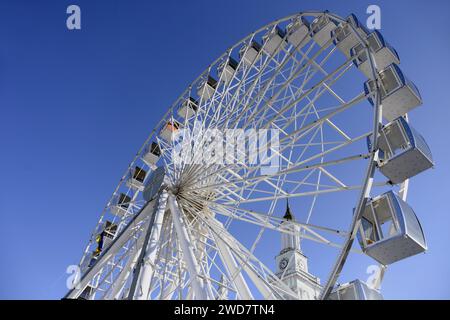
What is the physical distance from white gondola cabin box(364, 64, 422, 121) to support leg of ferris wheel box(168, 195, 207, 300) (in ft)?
16.8

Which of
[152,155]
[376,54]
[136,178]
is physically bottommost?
[376,54]

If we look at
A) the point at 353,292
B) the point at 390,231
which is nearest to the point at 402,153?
the point at 390,231

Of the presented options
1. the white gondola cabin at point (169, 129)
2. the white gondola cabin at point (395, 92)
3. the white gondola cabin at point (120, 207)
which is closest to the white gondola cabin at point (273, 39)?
the white gondola cabin at point (169, 129)

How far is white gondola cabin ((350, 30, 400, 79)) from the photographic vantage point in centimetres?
991

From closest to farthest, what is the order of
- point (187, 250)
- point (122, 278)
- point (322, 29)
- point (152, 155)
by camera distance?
1. point (187, 250)
2. point (122, 278)
3. point (322, 29)
4. point (152, 155)

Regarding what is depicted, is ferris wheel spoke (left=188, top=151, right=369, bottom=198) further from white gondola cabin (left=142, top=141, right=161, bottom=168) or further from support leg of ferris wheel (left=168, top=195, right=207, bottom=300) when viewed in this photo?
white gondola cabin (left=142, top=141, right=161, bottom=168)

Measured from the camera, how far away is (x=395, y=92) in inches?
353

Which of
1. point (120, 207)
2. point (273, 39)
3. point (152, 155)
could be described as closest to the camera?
point (273, 39)

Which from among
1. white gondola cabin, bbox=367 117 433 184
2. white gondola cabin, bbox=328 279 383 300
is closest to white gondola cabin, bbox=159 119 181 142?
white gondola cabin, bbox=367 117 433 184

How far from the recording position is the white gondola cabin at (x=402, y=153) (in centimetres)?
768

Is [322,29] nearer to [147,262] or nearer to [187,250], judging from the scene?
[187,250]

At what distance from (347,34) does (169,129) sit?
293 inches

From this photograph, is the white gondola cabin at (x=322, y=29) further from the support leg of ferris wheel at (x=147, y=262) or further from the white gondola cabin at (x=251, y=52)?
the support leg of ferris wheel at (x=147, y=262)
